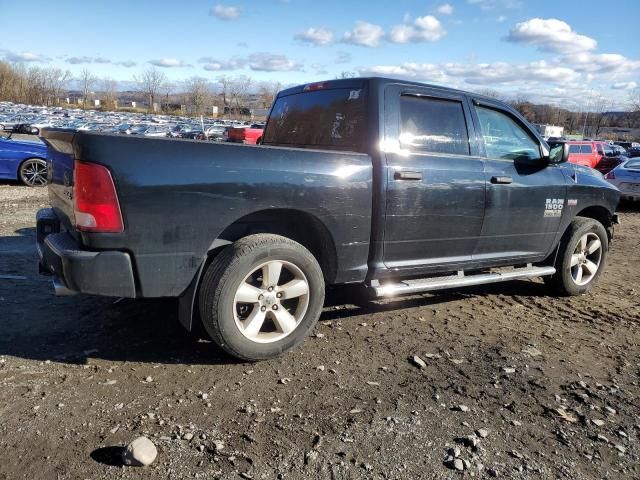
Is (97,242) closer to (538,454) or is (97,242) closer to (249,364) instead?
(249,364)

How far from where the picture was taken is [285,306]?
386cm

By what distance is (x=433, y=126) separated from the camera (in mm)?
4301

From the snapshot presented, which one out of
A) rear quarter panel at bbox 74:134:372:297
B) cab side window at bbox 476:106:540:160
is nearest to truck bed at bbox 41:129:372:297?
rear quarter panel at bbox 74:134:372:297

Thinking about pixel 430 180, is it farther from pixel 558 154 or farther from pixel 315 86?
pixel 558 154

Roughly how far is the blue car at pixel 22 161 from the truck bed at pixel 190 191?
356 inches

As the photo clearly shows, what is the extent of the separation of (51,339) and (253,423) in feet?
6.11

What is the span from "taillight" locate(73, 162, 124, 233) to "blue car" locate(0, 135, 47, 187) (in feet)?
32.4

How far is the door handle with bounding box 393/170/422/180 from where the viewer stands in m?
3.92

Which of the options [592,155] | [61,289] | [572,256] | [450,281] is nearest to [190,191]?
[61,289]

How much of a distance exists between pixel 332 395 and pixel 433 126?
230cm

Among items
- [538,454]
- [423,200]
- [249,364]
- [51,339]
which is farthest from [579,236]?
[51,339]

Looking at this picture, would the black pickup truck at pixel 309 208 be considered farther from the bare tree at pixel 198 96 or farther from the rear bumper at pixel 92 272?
the bare tree at pixel 198 96

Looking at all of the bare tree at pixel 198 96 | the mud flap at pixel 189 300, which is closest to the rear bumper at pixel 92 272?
the mud flap at pixel 189 300

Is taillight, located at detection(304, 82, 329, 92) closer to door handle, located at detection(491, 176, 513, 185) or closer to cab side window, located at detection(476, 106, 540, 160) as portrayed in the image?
cab side window, located at detection(476, 106, 540, 160)
